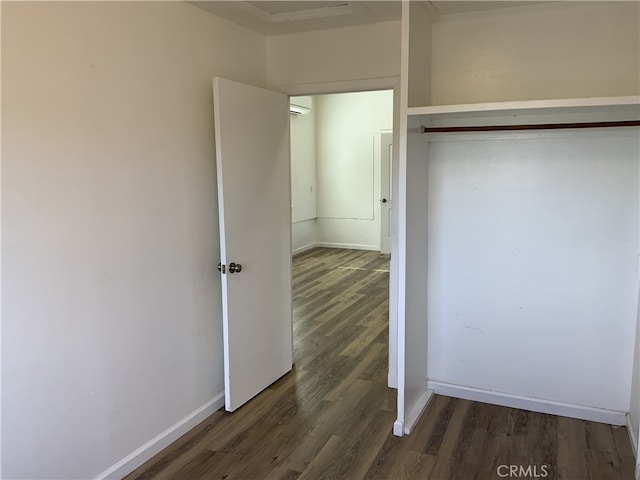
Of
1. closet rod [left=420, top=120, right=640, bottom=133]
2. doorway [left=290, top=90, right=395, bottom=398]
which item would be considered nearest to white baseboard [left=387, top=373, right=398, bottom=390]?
closet rod [left=420, top=120, right=640, bottom=133]

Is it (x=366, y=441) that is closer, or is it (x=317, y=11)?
(x=366, y=441)

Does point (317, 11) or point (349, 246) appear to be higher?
point (317, 11)

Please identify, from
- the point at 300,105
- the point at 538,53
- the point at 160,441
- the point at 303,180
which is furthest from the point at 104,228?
the point at 303,180

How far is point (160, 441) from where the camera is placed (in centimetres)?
276

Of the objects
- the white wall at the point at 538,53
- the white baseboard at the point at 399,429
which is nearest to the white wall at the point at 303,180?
the white wall at the point at 538,53

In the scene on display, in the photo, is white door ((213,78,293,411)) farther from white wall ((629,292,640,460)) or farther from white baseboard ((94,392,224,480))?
white wall ((629,292,640,460))

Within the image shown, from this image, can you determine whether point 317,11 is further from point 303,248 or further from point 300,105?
point 303,248

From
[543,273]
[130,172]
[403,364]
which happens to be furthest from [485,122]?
[130,172]

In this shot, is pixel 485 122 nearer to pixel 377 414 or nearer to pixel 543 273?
pixel 543 273

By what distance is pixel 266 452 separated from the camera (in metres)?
2.75

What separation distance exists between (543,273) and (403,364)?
1014 mm

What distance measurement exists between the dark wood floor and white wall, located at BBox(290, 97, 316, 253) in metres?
4.95

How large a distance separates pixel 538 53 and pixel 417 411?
86.8 inches

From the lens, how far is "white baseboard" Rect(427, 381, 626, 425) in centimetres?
299
